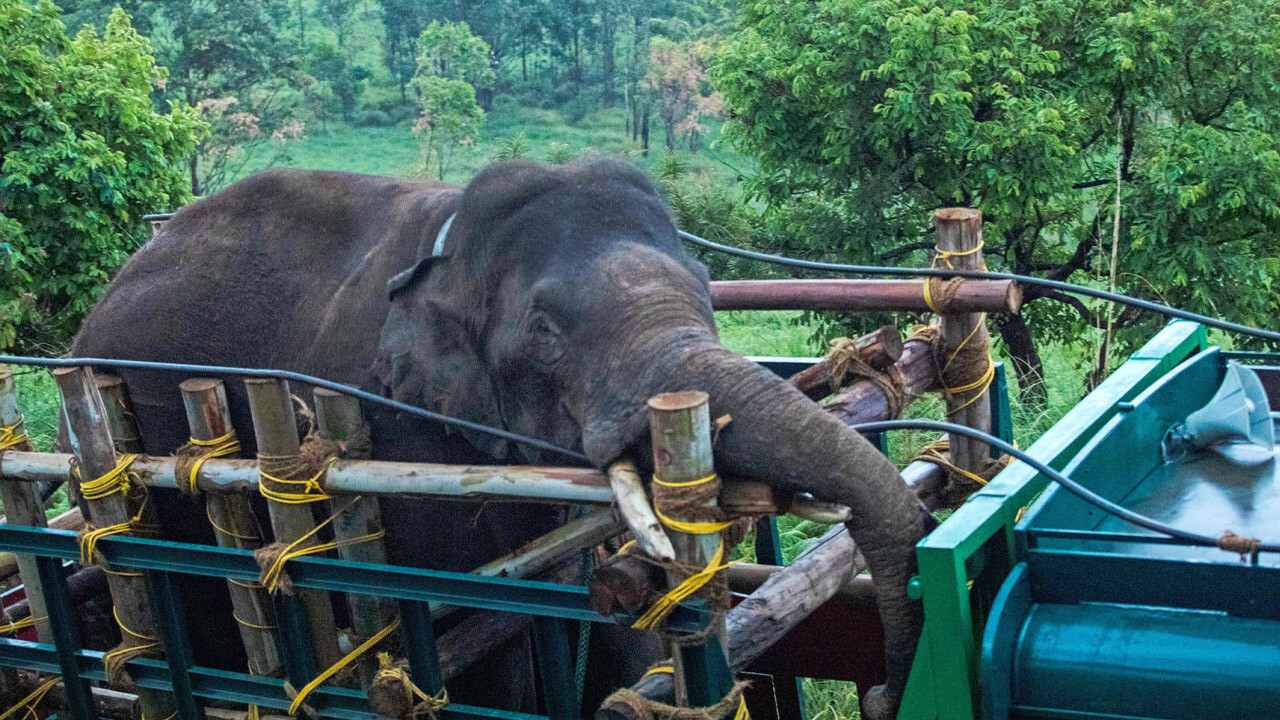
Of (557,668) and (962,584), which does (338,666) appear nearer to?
(557,668)

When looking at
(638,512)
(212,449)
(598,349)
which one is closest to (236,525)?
(212,449)

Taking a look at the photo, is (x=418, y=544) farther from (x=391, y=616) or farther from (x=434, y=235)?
(x=434, y=235)

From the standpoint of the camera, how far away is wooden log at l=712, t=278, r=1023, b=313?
3.47 meters

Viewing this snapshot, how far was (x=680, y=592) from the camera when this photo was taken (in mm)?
2342

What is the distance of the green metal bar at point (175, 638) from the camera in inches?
129

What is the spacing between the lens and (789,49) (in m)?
9.33

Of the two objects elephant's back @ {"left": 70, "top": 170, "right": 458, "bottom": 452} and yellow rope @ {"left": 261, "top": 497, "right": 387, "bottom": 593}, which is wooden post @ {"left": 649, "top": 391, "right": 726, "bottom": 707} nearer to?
yellow rope @ {"left": 261, "top": 497, "right": 387, "bottom": 593}

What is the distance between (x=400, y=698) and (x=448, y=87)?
995 inches

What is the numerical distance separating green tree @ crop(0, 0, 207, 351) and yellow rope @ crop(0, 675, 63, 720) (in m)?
5.07

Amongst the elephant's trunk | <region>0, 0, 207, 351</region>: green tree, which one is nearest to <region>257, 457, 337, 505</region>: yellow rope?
the elephant's trunk

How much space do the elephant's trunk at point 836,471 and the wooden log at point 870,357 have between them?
739 millimetres

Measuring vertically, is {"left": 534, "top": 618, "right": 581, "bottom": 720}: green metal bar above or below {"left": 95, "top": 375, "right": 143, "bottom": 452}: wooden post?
below

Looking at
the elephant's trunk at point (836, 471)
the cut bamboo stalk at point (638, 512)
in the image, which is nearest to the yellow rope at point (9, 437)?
the cut bamboo stalk at point (638, 512)

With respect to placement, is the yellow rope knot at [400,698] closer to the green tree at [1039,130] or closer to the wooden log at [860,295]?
the wooden log at [860,295]
